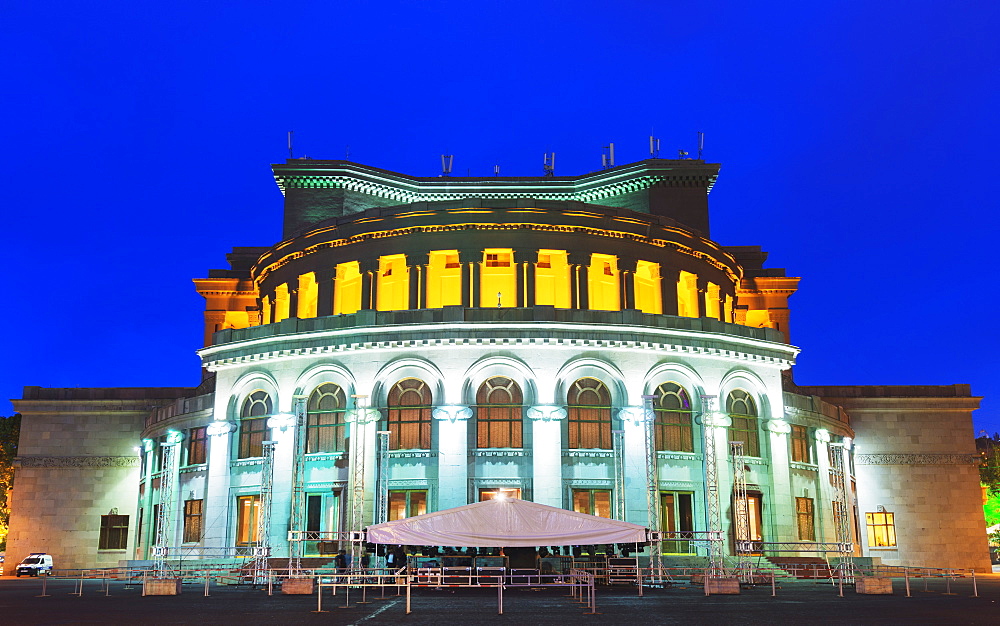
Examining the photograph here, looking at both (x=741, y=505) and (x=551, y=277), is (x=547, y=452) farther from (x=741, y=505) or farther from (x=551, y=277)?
(x=551, y=277)

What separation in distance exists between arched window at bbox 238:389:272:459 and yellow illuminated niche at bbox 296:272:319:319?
24.6ft

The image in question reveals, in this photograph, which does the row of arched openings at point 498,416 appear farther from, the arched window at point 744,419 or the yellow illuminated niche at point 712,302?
the yellow illuminated niche at point 712,302

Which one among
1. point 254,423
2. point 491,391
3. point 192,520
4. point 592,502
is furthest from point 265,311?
point 592,502

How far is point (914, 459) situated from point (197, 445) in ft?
134

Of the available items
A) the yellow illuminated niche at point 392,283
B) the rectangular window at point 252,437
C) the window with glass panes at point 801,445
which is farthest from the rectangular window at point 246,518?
the window with glass panes at point 801,445

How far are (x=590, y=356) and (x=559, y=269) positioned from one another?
7.65 m

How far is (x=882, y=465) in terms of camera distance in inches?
2402

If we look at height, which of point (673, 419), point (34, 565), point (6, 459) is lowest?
point (34, 565)

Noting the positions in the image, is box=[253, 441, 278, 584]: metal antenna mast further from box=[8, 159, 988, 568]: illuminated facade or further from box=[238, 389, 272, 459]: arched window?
box=[238, 389, 272, 459]: arched window

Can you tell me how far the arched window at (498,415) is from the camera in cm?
4412

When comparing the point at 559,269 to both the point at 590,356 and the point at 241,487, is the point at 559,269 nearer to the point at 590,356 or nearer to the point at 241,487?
the point at 590,356

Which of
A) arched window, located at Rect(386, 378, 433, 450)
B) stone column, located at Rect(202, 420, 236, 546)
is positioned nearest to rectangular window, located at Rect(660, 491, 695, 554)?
arched window, located at Rect(386, 378, 433, 450)

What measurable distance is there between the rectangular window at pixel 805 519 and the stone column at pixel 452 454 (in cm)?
1691

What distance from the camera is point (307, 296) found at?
5412cm
